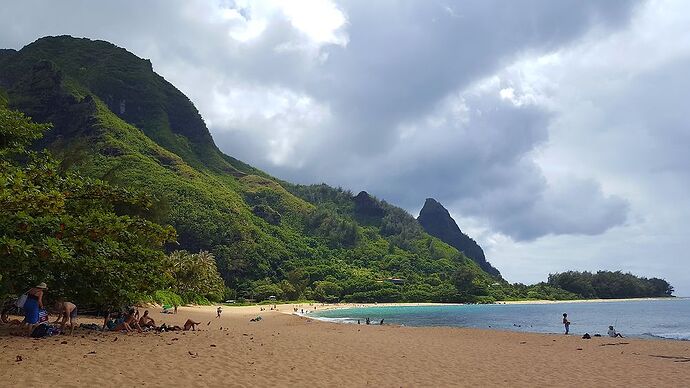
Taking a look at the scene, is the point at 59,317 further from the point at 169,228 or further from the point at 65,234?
the point at 65,234

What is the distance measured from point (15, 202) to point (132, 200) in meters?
4.50

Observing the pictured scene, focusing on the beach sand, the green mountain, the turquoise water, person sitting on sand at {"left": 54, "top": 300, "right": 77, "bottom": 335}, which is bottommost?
the turquoise water

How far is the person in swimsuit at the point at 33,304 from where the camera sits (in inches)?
536

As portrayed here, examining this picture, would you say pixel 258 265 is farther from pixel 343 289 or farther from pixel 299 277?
pixel 343 289

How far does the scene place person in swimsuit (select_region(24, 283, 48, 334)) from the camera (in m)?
13.6

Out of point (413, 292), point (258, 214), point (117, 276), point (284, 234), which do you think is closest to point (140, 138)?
point (258, 214)

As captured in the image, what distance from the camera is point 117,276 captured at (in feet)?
51.2

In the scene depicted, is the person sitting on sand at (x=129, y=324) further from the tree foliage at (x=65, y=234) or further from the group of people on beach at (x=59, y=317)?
the tree foliage at (x=65, y=234)

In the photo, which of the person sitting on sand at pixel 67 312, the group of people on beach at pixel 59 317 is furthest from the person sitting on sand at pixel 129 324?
the person sitting on sand at pixel 67 312

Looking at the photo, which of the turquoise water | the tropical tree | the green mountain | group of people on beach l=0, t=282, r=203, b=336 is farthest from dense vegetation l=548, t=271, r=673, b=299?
group of people on beach l=0, t=282, r=203, b=336

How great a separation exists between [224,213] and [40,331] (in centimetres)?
11962

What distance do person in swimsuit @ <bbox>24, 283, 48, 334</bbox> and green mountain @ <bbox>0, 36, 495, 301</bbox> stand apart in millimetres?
76231

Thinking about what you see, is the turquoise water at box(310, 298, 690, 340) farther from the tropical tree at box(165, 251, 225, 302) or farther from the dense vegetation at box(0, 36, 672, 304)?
the dense vegetation at box(0, 36, 672, 304)

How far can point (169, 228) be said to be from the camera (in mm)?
15719
